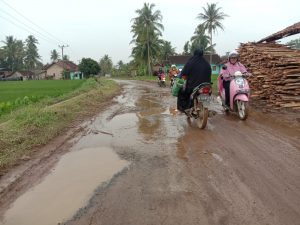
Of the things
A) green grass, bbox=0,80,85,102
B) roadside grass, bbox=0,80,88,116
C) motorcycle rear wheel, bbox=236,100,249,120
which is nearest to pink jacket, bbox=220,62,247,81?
motorcycle rear wheel, bbox=236,100,249,120

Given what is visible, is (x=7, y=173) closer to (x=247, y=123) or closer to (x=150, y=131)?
(x=150, y=131)

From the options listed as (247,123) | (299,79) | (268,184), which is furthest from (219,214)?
(299,79)

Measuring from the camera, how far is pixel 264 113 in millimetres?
10000

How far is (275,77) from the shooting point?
35.9 ft

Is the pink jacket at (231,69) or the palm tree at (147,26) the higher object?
the palm tree at (147,26)

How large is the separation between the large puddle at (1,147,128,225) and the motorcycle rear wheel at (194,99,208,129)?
8.31ft

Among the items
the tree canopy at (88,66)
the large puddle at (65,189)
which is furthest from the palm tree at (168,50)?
the large puddle at (65,189)

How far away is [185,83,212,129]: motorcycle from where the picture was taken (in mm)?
7910

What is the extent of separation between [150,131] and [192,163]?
2.75 meters

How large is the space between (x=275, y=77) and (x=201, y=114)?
4.17 meters

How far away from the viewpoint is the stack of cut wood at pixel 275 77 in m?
10.4

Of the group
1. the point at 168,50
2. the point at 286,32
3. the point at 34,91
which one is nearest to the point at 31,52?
the point at 168,50

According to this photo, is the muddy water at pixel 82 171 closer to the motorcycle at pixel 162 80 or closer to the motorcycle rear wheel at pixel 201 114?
the motorcycle rear wheel at pixel 201 114

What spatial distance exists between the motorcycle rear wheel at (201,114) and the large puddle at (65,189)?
2.53m
